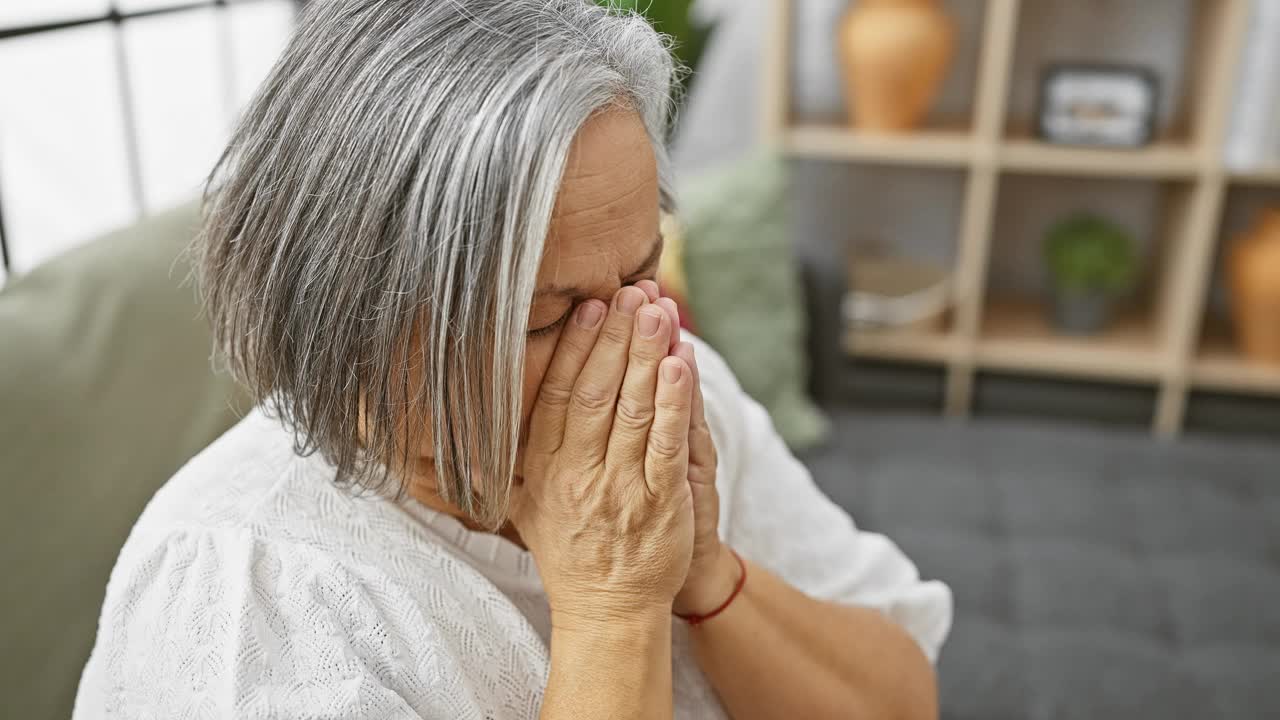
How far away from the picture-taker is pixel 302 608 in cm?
91

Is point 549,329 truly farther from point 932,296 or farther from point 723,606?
point 932,296

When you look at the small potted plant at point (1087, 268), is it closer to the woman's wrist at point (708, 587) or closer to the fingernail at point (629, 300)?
the woman's wrist at point (708, 587)

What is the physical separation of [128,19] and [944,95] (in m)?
2.27

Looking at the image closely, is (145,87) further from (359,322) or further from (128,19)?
(359,322)

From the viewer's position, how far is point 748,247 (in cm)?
247

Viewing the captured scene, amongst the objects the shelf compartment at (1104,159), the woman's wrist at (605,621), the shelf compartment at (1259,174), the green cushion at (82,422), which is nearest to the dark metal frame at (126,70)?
the green cushion at (82,422)

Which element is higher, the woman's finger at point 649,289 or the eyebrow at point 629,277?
the eyebrow at point 629,277

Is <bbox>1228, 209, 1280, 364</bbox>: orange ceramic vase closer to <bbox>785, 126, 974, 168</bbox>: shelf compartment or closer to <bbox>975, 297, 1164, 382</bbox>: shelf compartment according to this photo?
<bbox>975, 297, 1164, 382</bbox>: shelf compartment

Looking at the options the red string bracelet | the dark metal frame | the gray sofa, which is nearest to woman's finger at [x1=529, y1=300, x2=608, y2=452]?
the red string bracelet

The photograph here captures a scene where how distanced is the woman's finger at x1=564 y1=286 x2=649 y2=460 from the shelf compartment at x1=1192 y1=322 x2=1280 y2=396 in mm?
2660

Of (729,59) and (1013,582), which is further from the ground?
(729,59)

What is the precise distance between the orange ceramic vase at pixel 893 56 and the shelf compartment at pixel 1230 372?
Answer: 104cm

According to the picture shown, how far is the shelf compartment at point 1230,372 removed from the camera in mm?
3051

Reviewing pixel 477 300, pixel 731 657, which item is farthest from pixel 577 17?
pixel 731 657
